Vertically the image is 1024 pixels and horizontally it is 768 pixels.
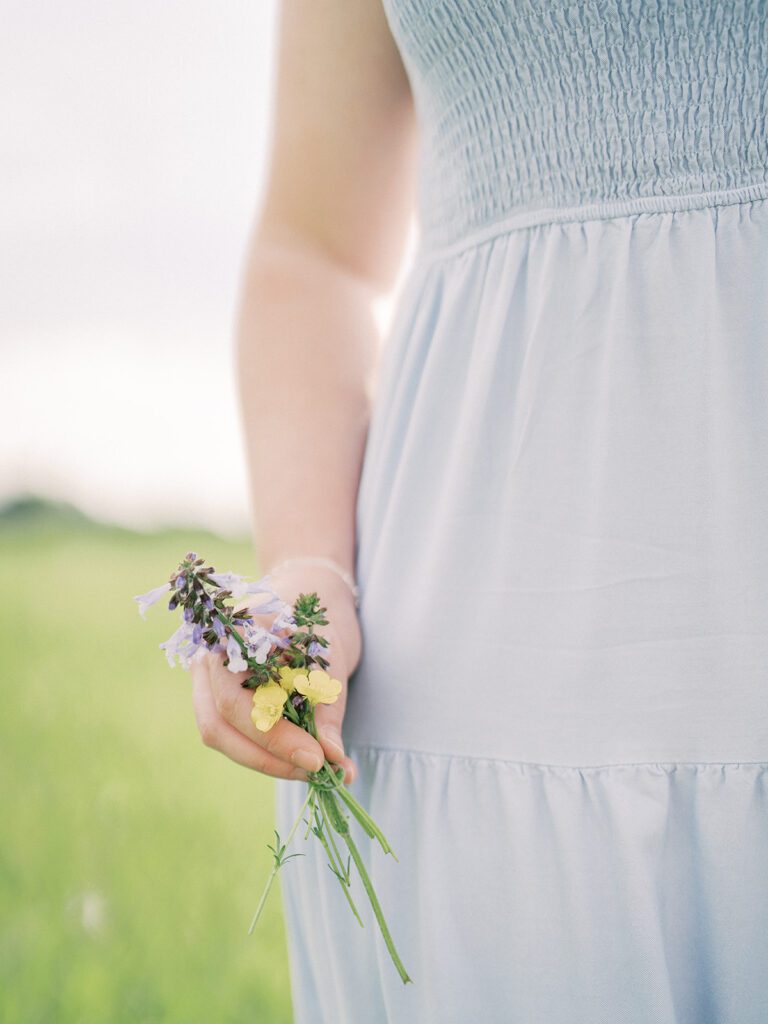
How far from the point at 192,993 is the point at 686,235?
97.4 inches

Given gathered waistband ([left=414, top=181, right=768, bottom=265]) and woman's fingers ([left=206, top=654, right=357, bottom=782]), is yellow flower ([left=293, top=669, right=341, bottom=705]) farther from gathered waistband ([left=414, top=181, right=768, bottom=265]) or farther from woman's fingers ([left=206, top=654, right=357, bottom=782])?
gathered waistband ([left=414, top=181, right=768, bottom=265])

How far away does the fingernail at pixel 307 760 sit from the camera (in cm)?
96

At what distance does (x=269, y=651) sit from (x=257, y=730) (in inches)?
3.2

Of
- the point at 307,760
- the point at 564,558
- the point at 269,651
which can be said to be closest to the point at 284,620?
the point at 269,651

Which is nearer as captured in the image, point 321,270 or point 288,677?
point 288,677

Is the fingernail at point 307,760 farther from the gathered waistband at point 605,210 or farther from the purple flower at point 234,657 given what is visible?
the gathered waistband at point 605,210

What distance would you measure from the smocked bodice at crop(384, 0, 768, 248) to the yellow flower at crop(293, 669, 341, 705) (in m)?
0.58

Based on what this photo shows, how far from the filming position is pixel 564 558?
42.3 inches

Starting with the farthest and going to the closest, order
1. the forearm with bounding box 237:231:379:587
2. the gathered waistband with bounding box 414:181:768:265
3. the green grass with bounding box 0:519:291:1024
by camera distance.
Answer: the green grass with bounding box 0:519:291:1024 → the forearm with bounding box 237:231:379:587 → the gathered waistband with bounding box 414:181:768:265

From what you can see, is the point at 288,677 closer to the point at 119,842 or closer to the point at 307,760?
the point at 307,760

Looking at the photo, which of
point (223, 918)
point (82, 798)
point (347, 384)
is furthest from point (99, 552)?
point (347, 384)

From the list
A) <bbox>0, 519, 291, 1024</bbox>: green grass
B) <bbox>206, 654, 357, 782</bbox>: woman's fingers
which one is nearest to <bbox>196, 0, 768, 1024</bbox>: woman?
<bbox>206, 654, 357, 782</bbox>: woman's fingers

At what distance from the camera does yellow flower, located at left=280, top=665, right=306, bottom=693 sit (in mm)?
984

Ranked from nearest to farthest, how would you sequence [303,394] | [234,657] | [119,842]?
[234,657]
[303,394]
[119,842]
